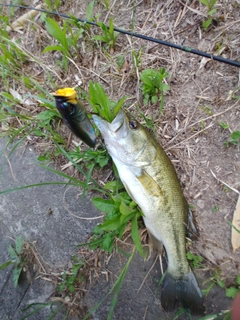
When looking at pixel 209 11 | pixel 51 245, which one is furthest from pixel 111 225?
pixel 209 11

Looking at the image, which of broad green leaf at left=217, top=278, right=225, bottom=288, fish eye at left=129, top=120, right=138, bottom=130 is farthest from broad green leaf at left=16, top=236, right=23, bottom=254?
broad green leaf at left=217, top=278, right=225, bottom=288

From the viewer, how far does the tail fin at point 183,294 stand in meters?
2.53

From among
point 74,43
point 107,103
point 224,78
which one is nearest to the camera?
point 107,103

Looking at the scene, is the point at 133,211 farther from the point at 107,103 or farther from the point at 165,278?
the point at 107,103

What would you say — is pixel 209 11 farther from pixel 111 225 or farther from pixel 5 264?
pixel 5 264

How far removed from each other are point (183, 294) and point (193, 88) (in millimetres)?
1960

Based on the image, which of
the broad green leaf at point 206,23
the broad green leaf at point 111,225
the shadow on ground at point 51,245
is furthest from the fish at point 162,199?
the broad green leaf at point 206,23

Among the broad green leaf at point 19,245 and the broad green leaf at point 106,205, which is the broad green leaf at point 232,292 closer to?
the broad green leaf at point 106,205

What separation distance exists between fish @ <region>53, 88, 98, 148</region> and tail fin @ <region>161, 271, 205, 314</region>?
4.67 ft

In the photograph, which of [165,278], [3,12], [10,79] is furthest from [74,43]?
[165,278]

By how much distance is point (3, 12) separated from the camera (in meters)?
3.68

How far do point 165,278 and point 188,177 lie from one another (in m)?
0.95

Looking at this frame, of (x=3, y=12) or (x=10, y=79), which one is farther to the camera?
(x=3, y=12)

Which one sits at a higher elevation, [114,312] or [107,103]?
[107,103]
